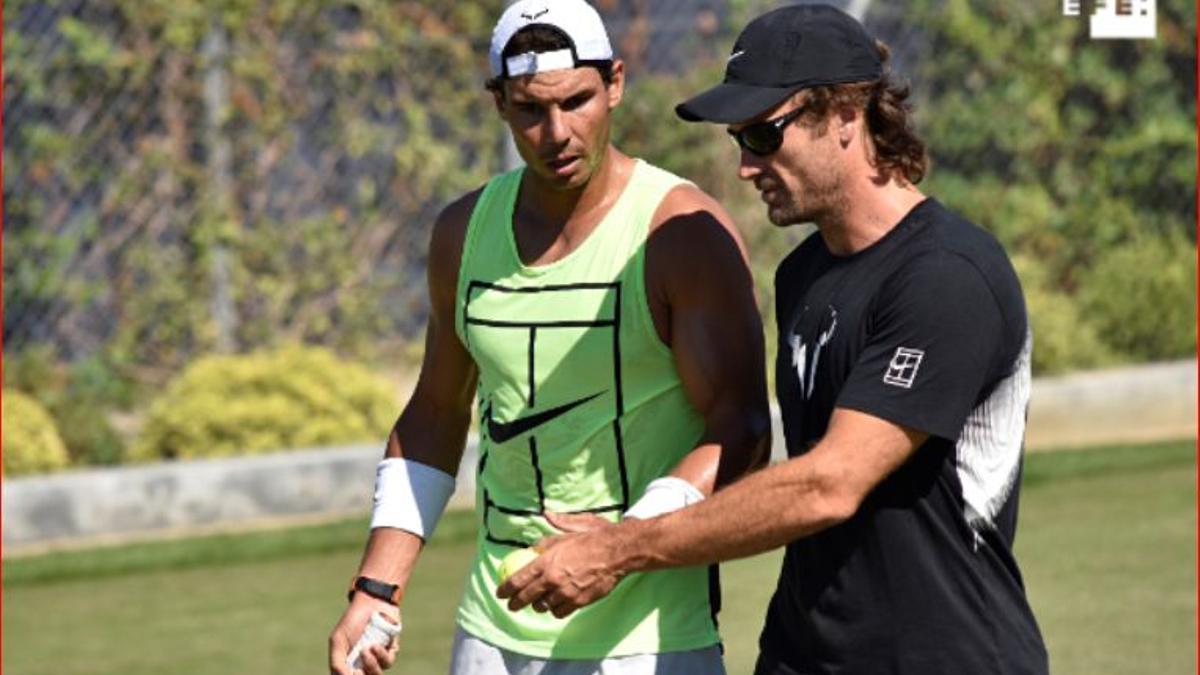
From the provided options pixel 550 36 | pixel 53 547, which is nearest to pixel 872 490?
pixel 550 36

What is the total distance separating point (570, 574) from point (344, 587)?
4914 millimetres

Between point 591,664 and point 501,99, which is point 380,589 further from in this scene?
point 501,99

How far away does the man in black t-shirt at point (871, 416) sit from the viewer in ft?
13.6

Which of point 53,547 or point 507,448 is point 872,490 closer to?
point 507,448

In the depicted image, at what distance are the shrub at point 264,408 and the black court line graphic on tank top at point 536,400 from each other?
19.7ft

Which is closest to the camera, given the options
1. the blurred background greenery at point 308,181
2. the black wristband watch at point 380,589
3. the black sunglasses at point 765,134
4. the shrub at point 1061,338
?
the black sunglasses at point 765,134

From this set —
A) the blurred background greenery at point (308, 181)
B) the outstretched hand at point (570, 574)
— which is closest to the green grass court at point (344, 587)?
the blurred background greenery at point (308, 181)

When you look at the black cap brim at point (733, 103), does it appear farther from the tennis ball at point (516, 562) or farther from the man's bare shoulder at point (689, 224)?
the tennis ball at point (516, 562)

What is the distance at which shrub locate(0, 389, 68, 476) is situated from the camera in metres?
10.6

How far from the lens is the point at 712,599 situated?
4.96 meters

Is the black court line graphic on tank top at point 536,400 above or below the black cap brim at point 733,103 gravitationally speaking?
below

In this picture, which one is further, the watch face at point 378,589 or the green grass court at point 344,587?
the green grass court at point 344,587

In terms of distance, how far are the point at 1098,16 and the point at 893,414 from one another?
6.26ft

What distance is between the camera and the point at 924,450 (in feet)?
13.9
